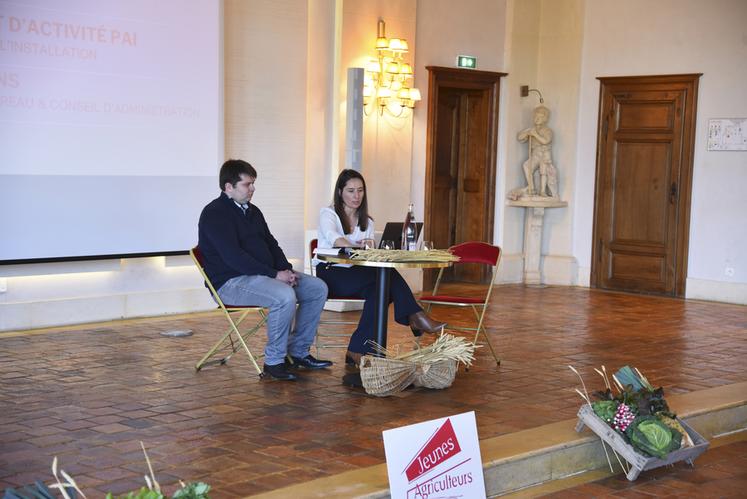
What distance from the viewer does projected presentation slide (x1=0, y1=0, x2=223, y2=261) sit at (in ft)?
24.2

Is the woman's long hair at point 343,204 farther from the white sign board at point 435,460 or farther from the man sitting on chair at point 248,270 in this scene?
the white sign board at point 435,460

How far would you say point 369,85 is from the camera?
9.92 metres

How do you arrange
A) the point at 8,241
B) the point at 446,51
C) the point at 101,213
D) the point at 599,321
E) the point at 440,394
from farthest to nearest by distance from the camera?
1. the point at 446,51
2. the point at 599,321
3. the point at 101,213
4. the point at 8,241
5. the point at 440,394

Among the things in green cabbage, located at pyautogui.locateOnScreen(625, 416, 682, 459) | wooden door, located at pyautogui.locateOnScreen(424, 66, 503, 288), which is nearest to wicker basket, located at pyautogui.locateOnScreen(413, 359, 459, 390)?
green cabbage, located at pyautogui.locateOnScreen(625, 416, 682, 459)

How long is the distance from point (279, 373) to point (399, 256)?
1019mm

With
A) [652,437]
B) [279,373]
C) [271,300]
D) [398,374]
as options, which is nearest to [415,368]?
[398,374]

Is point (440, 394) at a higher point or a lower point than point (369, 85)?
lower

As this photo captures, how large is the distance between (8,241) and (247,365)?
2.30m

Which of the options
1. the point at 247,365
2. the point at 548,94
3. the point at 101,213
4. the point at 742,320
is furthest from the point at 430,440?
the point at 548,94

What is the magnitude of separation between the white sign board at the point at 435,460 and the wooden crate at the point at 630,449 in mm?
900

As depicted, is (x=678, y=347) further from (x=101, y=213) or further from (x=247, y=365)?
(x=101, y=213)

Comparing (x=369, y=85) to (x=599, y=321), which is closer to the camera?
(x=599, y=321)

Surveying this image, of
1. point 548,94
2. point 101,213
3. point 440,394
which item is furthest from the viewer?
point 548,94

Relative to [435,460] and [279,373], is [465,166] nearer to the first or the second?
[279,373]
